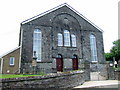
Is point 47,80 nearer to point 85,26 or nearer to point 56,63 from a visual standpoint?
point 56,63

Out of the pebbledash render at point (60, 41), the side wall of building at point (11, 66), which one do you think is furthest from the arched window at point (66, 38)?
the side wall of building at point (11, 66)

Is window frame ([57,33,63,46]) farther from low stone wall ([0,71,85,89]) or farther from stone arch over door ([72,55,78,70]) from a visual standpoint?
low stone wall ([0,71,85,89])

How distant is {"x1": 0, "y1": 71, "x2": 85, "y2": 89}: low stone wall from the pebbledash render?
263 inches

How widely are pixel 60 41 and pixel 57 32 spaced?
1581 millimetres

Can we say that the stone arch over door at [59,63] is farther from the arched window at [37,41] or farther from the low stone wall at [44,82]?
the low stone wall at [44,82]

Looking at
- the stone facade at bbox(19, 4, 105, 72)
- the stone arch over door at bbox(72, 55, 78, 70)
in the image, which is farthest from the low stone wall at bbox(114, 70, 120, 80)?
the stone arch over door at bbox(72, 55, 78, 70)

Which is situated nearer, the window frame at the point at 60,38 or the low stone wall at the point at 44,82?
the low stone wall at the point at 44,82

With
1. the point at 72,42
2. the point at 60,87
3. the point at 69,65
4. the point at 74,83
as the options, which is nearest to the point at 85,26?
the point at 72,42

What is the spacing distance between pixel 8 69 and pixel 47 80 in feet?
32.6

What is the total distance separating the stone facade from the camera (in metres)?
18.9

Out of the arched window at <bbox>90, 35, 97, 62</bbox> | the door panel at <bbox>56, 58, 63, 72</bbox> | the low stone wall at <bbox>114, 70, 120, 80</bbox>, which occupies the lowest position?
the low stone wall at <bbox>114, 70, 120, 80</bbox>

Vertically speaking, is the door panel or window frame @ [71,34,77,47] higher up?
window frame @ [71,34,77,47]

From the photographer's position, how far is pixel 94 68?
21906mm

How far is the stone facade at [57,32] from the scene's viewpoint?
18.9 m
